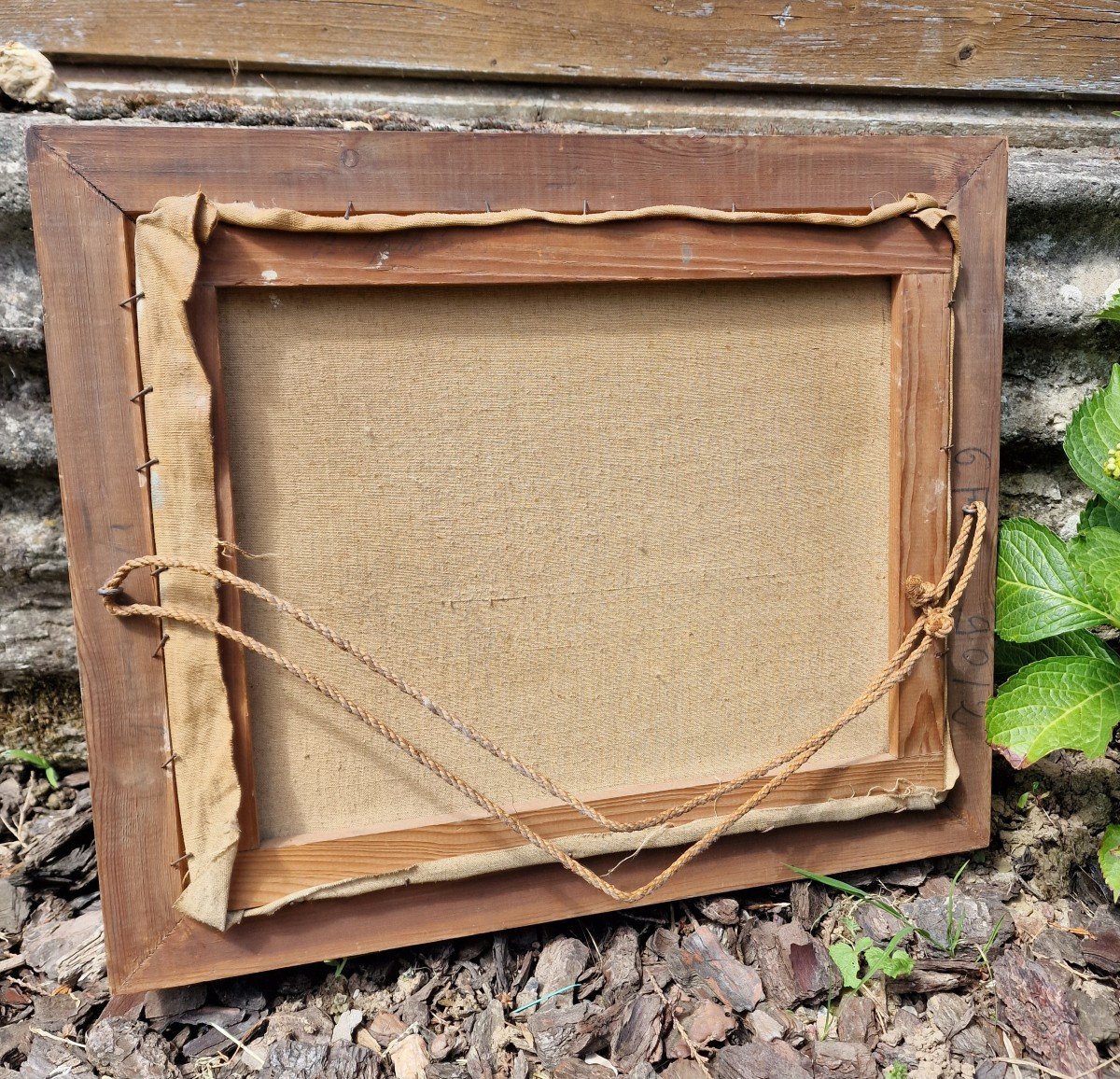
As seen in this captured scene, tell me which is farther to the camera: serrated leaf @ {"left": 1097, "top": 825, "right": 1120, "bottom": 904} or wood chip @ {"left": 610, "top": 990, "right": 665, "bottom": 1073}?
serrated leaf @ {"left": 1097, "top": 825, "right": 1120, "bottom": 904}

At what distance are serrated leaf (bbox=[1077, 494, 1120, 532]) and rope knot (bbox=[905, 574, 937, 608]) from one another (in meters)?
0.28

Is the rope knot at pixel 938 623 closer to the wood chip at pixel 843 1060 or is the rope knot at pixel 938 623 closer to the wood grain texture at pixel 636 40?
the wood chip at pixel 843 1060

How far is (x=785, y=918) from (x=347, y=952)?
1.95 ft

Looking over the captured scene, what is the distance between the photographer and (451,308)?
3.43 ft

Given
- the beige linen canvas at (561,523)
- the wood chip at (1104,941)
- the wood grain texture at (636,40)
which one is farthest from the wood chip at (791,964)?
the wood grain texture at (636,40)

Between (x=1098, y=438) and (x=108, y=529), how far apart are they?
1295mm

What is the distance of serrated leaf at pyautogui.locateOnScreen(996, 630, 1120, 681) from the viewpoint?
4.05 ft

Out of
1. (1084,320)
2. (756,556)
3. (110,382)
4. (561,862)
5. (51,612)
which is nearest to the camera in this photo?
(110,382)

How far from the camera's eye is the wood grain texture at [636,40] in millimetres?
1230

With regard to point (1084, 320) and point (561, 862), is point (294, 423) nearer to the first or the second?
point (561, 862)

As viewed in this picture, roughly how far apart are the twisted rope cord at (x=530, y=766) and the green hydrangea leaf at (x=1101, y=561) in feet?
0.47

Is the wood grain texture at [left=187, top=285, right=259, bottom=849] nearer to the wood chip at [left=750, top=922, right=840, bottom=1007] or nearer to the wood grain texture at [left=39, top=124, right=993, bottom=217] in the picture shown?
the wood grain texture at [left=39, top=124, right=993, bottom=217]

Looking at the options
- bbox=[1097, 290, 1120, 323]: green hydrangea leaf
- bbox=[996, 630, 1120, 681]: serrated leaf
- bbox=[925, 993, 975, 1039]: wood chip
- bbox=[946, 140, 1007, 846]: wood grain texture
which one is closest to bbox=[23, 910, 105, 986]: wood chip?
bbox=[925, 993, 975, 1039]: wood chip

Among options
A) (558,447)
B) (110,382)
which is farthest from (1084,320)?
(110,382)
